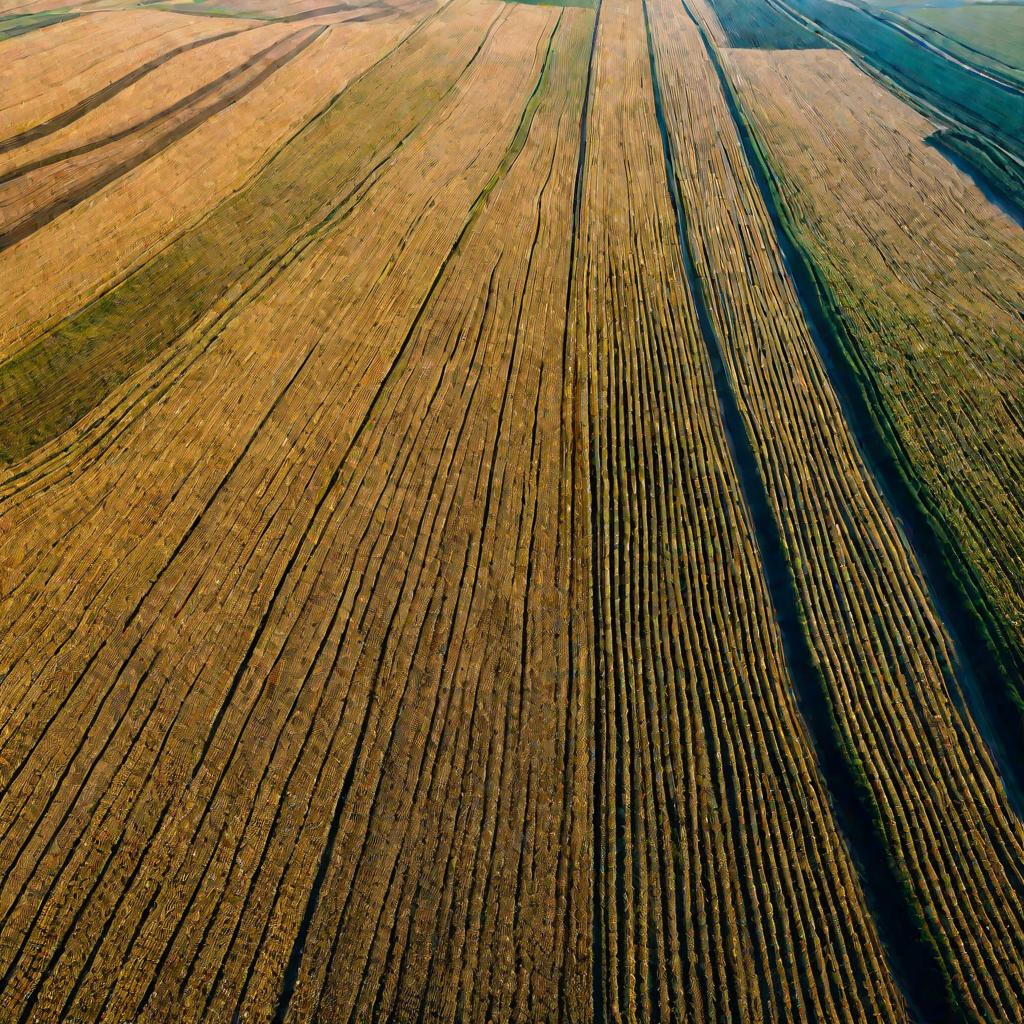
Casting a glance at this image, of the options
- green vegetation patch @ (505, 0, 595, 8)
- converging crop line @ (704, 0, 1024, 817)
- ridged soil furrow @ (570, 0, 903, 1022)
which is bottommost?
ridged soil furrow @ (570, 0, 903, 1022)

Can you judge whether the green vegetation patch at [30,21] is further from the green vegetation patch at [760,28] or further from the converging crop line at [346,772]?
the green vegetation patch at [760,28]

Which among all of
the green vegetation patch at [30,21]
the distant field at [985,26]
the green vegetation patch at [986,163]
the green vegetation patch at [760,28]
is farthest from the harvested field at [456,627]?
the distant field at [985,26]

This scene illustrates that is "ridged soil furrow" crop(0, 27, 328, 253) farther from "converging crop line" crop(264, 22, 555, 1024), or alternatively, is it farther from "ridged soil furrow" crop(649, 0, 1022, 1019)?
"ridged soil furrow" crop(649, 0, 1022, 1019)

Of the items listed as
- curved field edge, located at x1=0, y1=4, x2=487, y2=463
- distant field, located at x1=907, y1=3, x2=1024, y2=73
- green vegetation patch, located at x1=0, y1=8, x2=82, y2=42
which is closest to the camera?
curved field edge, located at x1=0, y1=4, x2=487, y2=463

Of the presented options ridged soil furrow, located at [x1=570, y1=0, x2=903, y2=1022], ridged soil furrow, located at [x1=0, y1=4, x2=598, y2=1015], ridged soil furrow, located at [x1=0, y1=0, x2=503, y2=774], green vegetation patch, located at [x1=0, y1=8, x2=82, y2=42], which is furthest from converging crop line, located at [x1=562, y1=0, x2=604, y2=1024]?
green vegetation patch, located at [x1=0, y1=8, x2=82, y2=42]

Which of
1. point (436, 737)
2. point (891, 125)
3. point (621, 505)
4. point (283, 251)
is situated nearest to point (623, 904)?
point (436, 737)
